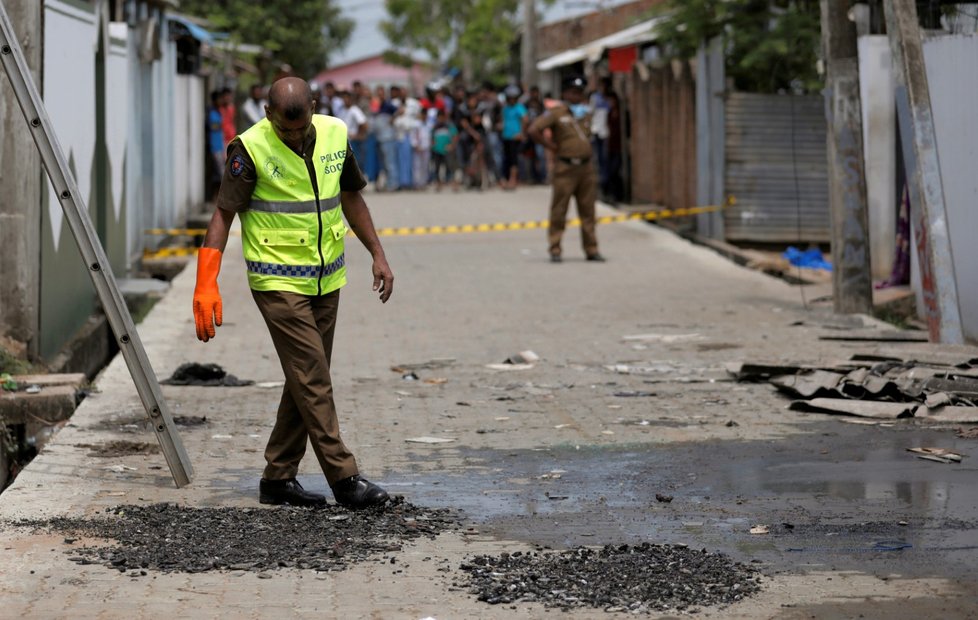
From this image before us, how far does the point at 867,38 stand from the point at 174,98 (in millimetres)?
10642

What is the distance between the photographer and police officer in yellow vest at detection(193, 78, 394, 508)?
6.51m

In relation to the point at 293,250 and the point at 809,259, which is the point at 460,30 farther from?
the point at 293,250

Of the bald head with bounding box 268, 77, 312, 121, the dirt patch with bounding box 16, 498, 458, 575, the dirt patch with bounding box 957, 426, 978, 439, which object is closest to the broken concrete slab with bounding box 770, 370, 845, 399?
the dirt patch with bounding box 957, 426, 978, 439

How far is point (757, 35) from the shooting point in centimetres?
1938

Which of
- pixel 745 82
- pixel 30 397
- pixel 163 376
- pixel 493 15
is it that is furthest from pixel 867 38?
pixel 493 15

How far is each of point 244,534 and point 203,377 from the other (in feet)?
13.7

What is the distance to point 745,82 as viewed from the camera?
68.2 ft

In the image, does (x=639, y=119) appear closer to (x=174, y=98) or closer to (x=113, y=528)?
(x=174, y=98)

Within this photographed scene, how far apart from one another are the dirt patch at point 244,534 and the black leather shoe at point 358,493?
4 cm

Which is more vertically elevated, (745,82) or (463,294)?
(745,82)

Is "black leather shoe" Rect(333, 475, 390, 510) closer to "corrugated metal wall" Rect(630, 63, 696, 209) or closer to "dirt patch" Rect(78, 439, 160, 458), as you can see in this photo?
"dirt patch" Rect(78, 439, 160, 458)

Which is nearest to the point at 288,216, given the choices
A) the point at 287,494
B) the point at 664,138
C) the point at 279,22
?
the point at 287,494

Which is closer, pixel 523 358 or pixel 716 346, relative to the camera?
pixel 523 358

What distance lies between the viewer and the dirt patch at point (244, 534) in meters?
5.74
